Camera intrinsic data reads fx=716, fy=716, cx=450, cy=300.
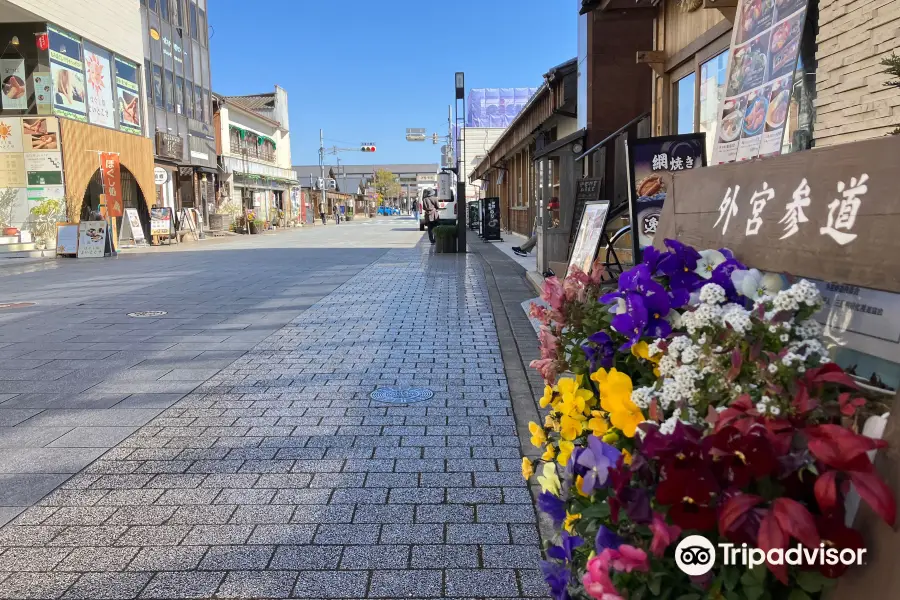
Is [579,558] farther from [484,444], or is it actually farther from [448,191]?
[448,191]

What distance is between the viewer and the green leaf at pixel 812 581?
1.39 metres

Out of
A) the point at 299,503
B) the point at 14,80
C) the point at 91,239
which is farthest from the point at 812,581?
the point at 14,80

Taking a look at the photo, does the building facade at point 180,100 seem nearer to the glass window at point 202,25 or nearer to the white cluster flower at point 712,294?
the glass window at point 202,25

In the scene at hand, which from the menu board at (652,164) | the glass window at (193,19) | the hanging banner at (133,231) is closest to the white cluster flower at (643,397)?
the menu board at (652,164)

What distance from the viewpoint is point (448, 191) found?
27.9m

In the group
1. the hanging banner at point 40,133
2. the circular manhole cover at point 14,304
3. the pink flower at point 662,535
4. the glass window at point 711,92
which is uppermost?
the hanging banner at point 40,133

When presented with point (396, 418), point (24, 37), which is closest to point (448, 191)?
point (24, 37)

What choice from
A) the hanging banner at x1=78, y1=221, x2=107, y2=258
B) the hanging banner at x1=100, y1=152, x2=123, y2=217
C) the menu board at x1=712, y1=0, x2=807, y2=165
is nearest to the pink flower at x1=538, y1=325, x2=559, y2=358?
the menu board at x1=712, y1=0, x2=807, y2=165

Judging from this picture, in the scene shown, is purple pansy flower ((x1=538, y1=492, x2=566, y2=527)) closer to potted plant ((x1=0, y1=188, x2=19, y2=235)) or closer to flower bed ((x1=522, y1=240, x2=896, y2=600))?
flower bed ((x1=522, y1=240, x2=896, y2=600))

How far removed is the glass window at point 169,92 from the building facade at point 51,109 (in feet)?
19.5

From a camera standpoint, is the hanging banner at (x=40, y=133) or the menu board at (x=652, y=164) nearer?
the menu board at (x=652, y=164)

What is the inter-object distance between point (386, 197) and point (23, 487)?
123383 millimetres

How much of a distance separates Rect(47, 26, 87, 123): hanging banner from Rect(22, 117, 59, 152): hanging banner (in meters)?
0.52

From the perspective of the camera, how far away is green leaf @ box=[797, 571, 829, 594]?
4.57ft
